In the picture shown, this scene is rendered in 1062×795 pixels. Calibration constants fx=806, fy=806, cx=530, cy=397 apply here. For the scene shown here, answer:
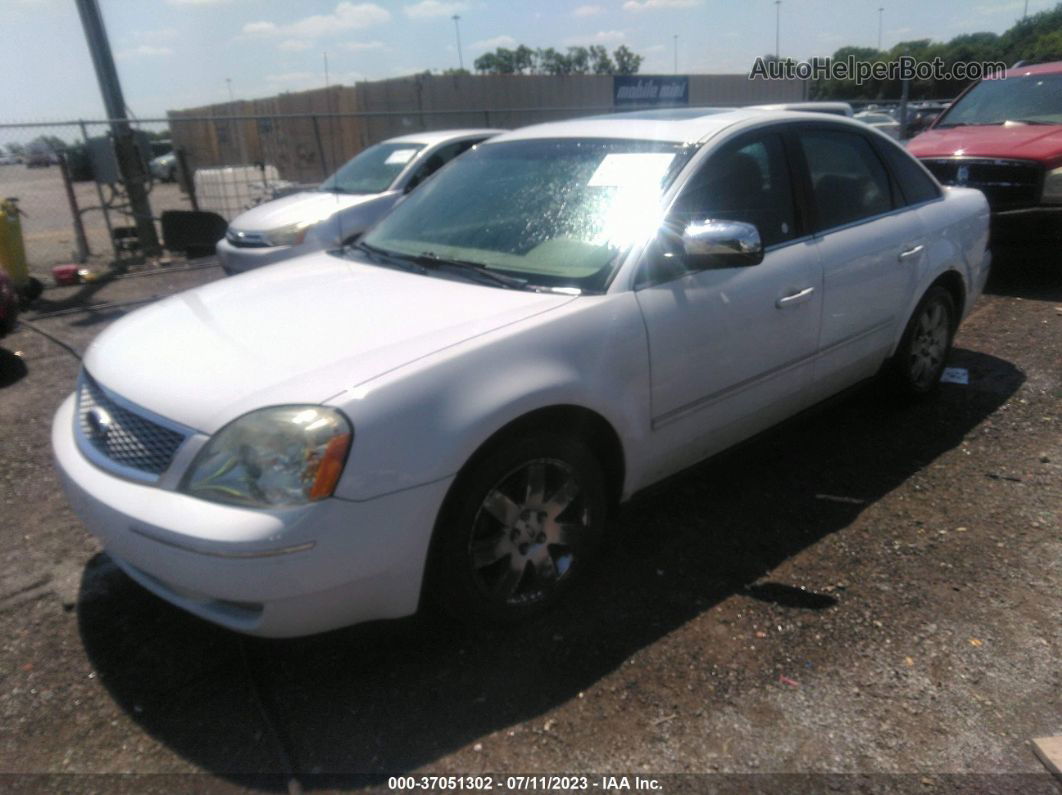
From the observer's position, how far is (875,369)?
14.0ft

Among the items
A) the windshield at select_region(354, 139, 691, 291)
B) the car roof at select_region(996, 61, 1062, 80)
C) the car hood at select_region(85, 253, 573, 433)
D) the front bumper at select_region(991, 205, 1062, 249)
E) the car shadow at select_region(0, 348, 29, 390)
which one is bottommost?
the car shadow at select_region(0, 348, 29, 390)

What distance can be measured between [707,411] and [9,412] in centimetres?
436

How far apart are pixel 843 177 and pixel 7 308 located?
6.06 meters

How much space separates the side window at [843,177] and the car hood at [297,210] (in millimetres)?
5243

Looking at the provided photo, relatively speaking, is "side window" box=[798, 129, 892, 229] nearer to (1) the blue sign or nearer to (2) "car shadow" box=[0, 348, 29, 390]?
(2) "car shadow" box=[0, 348, 29, 390]

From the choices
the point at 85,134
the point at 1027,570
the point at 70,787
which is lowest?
the point at 1027,570

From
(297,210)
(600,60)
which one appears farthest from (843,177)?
(600,60)

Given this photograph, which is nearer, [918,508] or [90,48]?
[918,508]

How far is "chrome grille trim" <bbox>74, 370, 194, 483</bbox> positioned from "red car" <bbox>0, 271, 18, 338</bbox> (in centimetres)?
426

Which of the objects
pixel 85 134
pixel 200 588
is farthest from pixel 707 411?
pixel 85 134

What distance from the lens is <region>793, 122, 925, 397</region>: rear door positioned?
368 cm

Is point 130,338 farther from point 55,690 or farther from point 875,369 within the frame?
point 875,369

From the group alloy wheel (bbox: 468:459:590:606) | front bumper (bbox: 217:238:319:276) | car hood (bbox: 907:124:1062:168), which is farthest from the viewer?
front bumper (bbox: 217:238:319:276)

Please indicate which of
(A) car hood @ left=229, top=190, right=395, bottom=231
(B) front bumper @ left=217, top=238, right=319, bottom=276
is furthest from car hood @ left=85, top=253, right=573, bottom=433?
(A) car hood @ left=229, top=190, right=395, bottom=231
